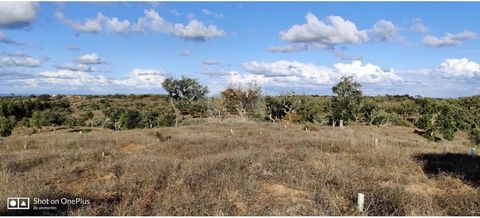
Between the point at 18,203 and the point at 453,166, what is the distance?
1243 centimetres

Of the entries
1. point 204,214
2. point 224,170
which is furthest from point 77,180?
point 204,214

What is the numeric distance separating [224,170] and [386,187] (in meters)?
4.20

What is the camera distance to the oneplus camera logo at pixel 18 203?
8273 mm

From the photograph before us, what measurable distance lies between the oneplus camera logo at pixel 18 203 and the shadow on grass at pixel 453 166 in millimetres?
10478

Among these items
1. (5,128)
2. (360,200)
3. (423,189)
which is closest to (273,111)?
(5,128)

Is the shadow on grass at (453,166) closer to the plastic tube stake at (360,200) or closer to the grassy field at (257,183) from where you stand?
the grassy field at (257,183)

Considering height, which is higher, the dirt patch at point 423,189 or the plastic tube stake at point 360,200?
the plastic tube stake at point 360,200

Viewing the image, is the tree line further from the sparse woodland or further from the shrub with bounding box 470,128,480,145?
the sparse woodland

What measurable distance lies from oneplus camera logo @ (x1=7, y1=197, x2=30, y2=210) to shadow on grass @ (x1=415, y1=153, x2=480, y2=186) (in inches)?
413

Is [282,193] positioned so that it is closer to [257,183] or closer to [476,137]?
[257,183]

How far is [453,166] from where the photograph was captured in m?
13.8

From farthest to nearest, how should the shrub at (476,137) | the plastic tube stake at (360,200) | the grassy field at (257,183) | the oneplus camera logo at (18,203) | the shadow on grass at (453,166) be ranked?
the shrub at (476,137), the shadow on grass at (453,166), the grassy field at (257,183), the oneplus camera logo at (18,203), the plastic tube stake at (360,200)

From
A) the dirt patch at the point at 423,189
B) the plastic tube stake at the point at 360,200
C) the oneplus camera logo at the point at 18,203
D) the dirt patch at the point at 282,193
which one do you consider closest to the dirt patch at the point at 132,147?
the dirt patch at the point at 282,193

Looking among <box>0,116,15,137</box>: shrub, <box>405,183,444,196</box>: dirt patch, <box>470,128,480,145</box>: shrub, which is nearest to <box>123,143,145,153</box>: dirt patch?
<box>405,183,444,196</box>: dirt patch
